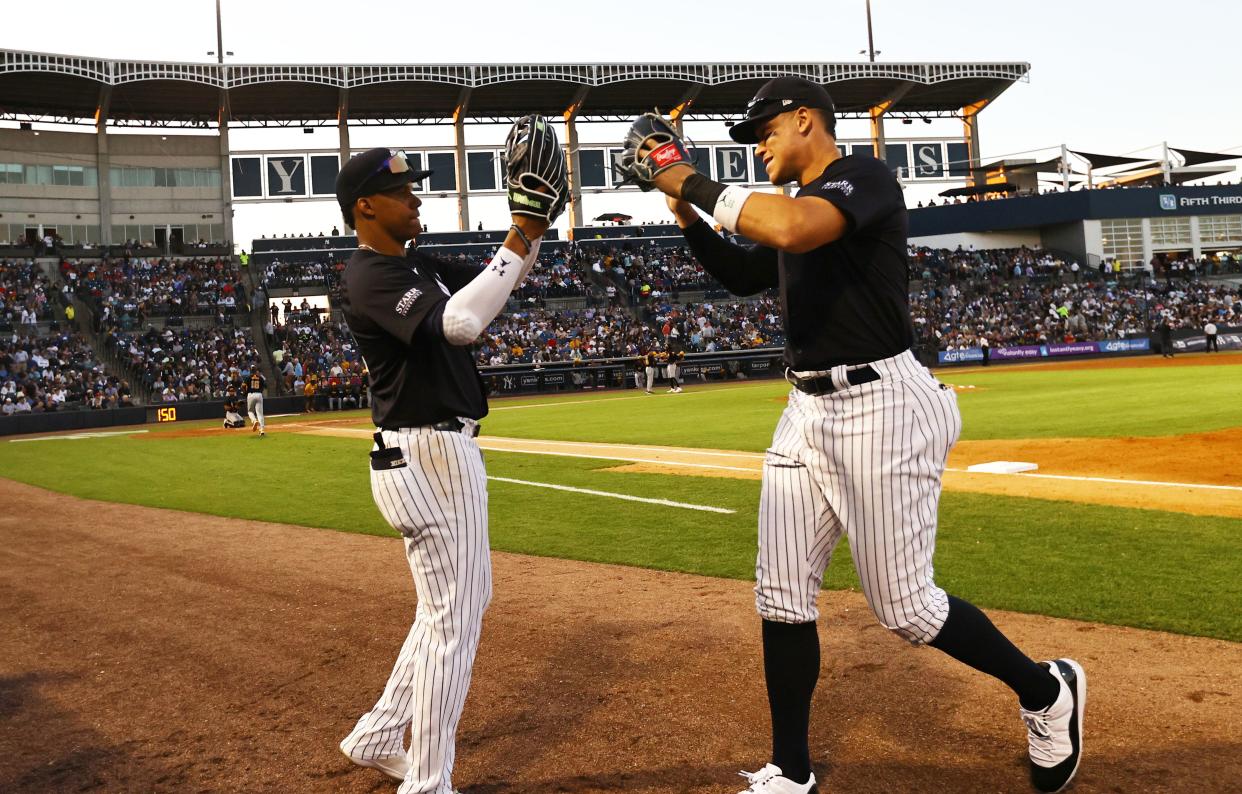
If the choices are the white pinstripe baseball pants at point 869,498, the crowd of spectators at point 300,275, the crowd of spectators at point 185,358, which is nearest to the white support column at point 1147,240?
the crowd of spectators at point 300,275

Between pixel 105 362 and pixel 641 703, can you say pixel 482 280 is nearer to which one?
pixel 641 703

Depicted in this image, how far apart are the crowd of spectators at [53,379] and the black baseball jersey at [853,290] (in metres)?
32.5

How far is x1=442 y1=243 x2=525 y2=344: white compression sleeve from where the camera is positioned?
2.91 metres

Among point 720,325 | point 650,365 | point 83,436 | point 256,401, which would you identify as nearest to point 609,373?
point 650,365

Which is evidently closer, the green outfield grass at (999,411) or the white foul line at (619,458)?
the white foul line at (619,458)

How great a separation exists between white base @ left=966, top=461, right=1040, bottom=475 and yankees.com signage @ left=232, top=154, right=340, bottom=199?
133 ft

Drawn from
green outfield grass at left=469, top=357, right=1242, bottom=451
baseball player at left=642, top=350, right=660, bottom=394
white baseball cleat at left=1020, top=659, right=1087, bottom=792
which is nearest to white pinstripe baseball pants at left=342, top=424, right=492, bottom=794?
white baseball cleat at left=1020, top=659, right=1087, bottom=792

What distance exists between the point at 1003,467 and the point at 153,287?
3765cm

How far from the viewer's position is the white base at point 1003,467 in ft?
33.9

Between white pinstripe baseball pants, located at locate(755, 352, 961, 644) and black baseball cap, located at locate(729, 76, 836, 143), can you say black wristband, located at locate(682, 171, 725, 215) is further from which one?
white pinstripe baseball pants, located at locate(755, 352, 961, 644)

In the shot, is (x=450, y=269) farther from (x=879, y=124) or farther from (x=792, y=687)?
(x=879, y=124)

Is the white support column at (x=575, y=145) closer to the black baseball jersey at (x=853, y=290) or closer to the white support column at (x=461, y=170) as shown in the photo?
the white support column at (x=461, y=170)

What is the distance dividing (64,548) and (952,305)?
41.4 meters

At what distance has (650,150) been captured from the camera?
11.0 ft
